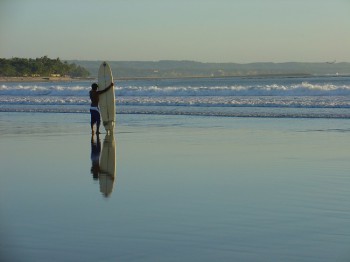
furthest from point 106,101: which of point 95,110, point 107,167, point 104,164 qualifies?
point 107,167

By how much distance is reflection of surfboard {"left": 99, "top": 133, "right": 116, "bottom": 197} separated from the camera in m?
9.16

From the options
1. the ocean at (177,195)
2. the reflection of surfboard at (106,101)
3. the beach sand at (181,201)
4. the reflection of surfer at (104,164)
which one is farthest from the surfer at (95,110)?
the beach sand at (181,201)

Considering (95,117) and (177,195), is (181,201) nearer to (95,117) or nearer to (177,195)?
(177,195)

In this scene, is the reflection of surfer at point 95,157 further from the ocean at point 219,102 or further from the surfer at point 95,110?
the ocean at point 219,102

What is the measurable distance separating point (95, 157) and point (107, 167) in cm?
143

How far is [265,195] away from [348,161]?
3.37m

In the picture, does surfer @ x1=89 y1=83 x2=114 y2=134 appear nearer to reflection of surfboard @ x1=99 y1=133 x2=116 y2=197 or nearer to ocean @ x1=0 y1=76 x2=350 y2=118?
reflection of surfboard @ x1=99 y1=133 x2=116 y2=197

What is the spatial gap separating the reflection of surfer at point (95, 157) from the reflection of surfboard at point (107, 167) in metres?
0.06

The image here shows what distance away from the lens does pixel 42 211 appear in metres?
7.61

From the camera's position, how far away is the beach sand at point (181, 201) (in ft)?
20.1

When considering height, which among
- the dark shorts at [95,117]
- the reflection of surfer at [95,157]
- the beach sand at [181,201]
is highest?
the dark shorts at [95,117]

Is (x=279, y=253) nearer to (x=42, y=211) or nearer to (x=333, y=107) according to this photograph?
(x=42, y=211)

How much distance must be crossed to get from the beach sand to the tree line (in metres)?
147

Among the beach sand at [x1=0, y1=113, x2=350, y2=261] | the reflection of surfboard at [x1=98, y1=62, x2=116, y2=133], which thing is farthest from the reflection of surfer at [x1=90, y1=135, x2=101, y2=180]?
the reflection of surfboard at [x1=98, y1=62, x2=116, y2=133]
